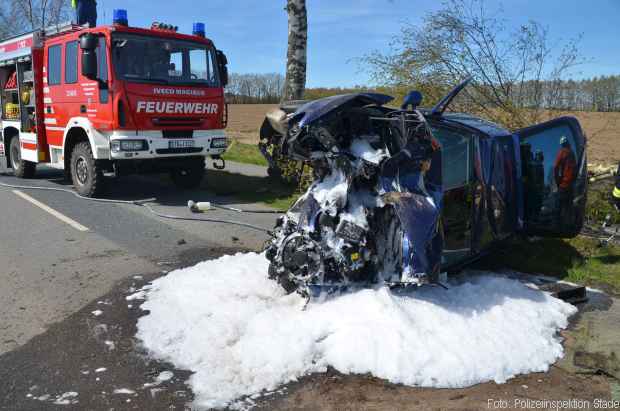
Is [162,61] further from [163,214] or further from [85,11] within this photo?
[163,214]

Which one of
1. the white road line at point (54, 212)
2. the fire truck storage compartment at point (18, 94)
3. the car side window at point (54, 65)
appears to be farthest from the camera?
the fire truck storage compartment at point (18, 94)

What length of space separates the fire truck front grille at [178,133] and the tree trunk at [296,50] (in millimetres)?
2512

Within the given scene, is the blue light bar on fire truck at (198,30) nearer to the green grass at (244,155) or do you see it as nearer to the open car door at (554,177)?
the green grass at (244,155)

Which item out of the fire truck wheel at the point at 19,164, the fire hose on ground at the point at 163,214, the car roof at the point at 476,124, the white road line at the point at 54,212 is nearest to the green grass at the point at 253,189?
the fire hose on ground at the point at 163,214

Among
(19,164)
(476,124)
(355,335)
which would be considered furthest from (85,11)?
(355,335)

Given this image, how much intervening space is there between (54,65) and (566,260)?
8.75 metres

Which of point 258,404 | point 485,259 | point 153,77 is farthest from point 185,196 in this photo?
point 258,404

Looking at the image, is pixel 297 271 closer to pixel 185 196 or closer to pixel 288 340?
pixel 288 340

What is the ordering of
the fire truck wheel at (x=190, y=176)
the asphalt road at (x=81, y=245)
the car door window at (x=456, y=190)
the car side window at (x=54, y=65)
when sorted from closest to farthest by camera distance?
the car door window at (x=456, y=190) < the asphalt road at (x=81, y=245) < the car side window at (x=54, y=65) < the fire truck wheel at (x=190, y=176)

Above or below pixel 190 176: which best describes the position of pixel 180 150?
above

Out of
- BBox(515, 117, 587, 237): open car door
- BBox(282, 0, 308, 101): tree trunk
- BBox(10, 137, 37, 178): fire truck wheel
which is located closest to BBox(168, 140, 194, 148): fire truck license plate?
BBox(282, 0, 308, 101): tree trunk

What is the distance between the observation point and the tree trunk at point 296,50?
1061cm

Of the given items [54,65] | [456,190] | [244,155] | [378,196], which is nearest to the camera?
[378,196]

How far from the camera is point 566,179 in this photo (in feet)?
16.6
